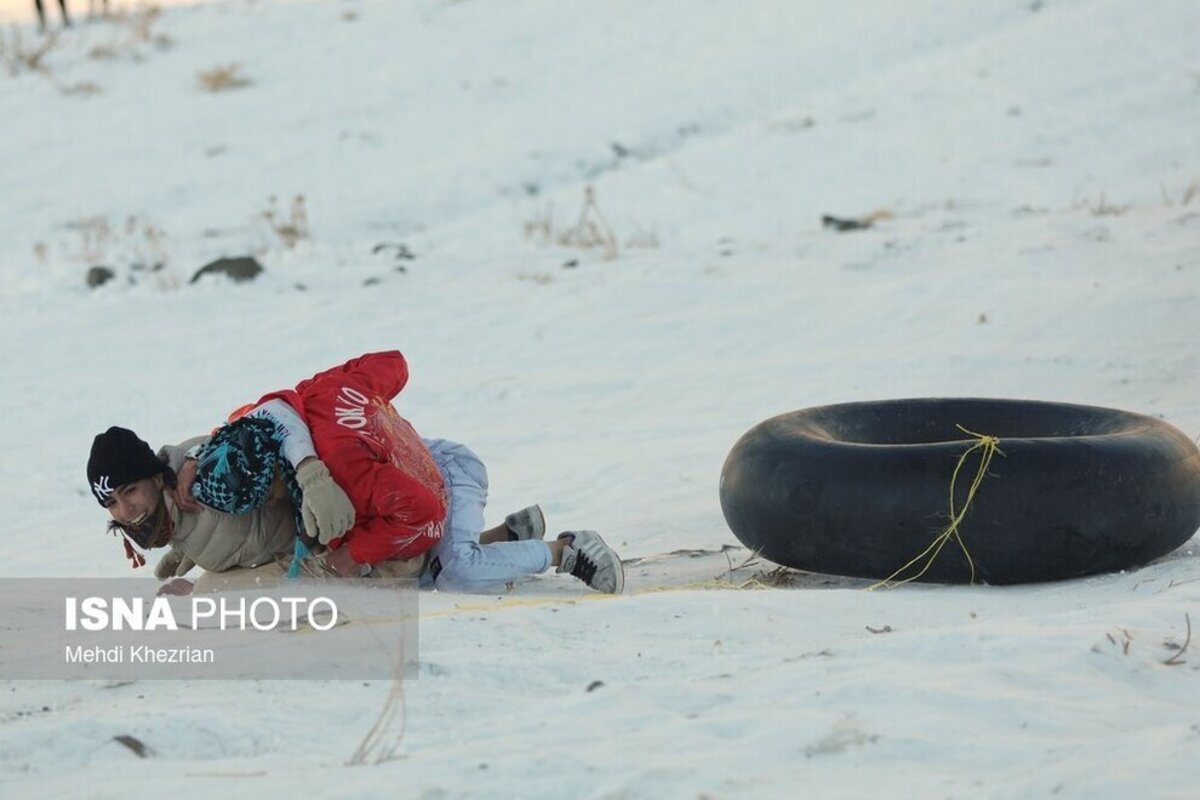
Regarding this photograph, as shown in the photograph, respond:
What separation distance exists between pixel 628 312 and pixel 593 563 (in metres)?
5.48

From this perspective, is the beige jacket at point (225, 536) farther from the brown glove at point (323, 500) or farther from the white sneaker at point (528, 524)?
the white sneaker at point (528, 524)

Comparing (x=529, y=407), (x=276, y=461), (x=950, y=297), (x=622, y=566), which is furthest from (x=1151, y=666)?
(x=950, y=297)

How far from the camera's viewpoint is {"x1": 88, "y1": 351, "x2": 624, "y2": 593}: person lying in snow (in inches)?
210

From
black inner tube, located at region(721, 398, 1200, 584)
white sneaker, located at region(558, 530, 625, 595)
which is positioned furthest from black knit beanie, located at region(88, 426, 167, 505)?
black inner tube, located at region(721, 398, 1200, 584)

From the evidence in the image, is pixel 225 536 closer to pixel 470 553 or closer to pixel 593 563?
pixel 470 553

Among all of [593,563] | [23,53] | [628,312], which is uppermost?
[23,53]

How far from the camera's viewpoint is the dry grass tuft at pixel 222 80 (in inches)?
757

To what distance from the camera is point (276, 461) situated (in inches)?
214

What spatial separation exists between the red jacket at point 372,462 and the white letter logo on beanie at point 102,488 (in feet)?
1.94

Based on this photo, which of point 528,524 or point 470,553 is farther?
point 528,524

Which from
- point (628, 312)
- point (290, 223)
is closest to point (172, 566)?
point (628, 312)

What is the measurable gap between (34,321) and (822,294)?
18.0 feet

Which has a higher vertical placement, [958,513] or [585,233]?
[585,233]

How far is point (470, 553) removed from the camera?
19.2 ft
